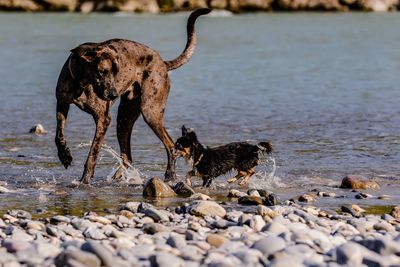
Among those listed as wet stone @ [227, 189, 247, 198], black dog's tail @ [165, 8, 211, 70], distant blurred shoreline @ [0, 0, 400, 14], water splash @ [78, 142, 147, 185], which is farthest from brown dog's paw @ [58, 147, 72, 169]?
distant blurred shoreline @ [0, 0, 400, 14]

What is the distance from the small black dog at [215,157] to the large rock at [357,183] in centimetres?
93

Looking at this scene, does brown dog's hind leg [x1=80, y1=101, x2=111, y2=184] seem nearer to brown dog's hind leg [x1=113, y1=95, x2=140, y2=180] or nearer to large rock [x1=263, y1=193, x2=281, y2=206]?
brown dog's hind leg [x1=113, y1=95, x2=140, y2=180]

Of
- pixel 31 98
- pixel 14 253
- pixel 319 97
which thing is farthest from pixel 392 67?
pixel 14 253

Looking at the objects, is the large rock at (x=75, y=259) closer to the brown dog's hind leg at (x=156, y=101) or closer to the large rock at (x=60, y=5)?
the brown dog's hind leg at (x=156, y=101)

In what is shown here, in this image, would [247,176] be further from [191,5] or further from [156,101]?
[191,5]

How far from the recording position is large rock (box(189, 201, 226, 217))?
9860mm

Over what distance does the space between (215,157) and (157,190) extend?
3.57ft

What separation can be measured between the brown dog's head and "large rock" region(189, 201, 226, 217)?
8.51 ft

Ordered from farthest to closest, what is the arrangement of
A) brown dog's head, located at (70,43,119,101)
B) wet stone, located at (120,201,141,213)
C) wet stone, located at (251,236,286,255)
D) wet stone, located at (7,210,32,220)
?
brown dog's head, located at (70,43,119,101)
wet stone, located at (120,201,141,213)
wet stone, located at (7,210,32,220)
wet stone, located at (251,236,286,255)

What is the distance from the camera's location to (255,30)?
47.9 m

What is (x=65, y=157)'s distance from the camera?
12.7 metres

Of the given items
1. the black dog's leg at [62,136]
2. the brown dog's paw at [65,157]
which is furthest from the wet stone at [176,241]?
the brown dog's paw at [65,157]

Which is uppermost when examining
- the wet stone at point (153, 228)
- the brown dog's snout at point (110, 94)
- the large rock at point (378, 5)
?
the brown dog's snout at point (110, 94)

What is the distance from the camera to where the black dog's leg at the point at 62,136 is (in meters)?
12.4
